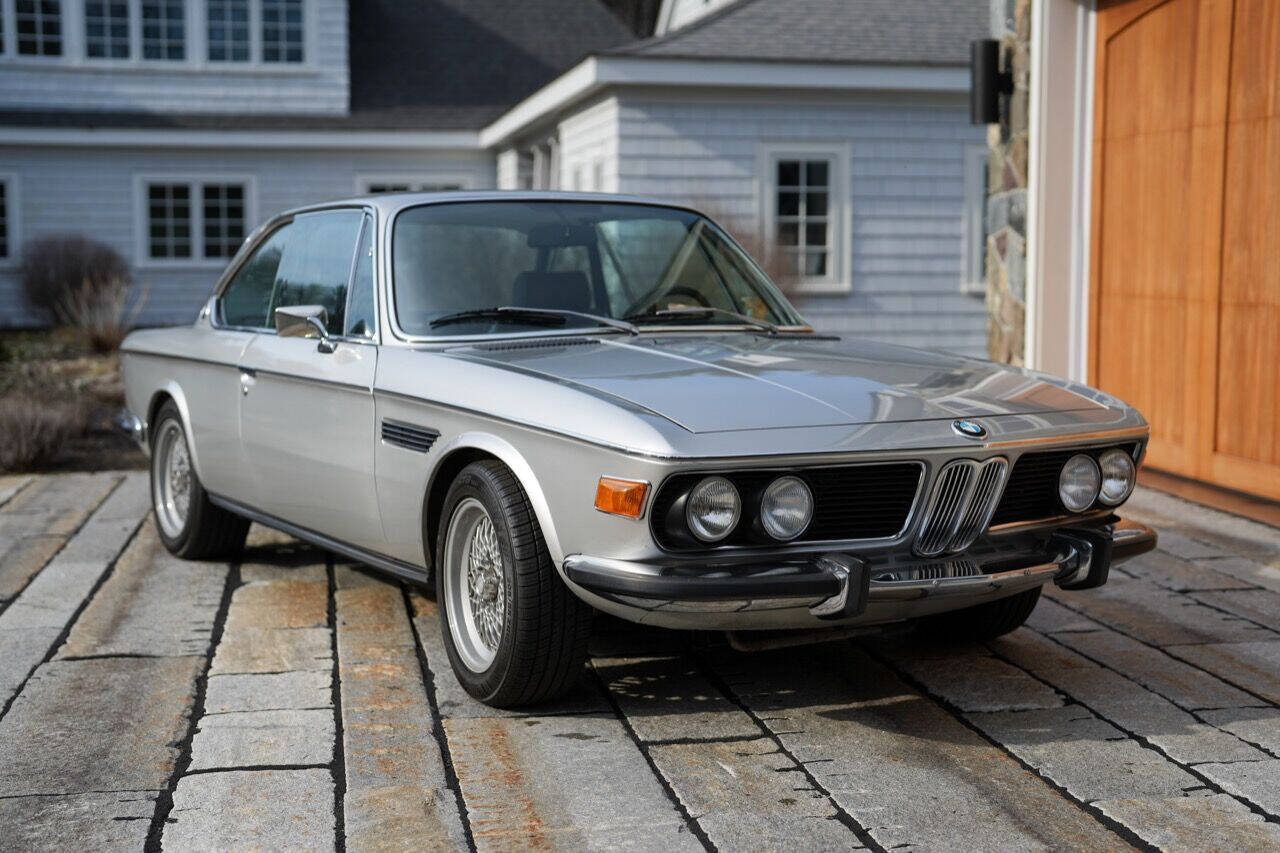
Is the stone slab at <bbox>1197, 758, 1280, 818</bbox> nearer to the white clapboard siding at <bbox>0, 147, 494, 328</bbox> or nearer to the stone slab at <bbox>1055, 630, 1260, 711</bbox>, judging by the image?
the stone slab at <bbox>1055, 630, 1260, 711</bbox>

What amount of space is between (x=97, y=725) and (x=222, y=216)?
21298mm

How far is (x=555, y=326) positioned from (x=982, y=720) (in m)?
1.89

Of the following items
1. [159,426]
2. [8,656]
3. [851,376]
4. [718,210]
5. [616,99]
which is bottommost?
[8,656]

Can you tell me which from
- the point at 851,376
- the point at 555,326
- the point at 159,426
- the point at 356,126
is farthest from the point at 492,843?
the point at 356,126

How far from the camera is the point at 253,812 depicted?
11.6 ft


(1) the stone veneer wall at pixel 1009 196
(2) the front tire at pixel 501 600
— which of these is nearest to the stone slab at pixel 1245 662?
(2) the front tire at pixel 501 600

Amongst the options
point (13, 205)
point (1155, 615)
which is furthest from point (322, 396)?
point (13, 205)

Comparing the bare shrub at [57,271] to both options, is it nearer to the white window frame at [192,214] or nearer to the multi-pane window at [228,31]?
the white window frame at [192,214]

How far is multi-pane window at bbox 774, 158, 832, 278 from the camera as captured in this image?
57.1 feet

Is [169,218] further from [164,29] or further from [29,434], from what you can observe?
[29,434]

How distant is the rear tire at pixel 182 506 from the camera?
6398mm

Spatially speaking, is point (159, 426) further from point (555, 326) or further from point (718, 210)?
point (718, 210)

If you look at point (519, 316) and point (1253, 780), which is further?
point (519, 316)

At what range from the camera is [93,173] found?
24.1 metres
